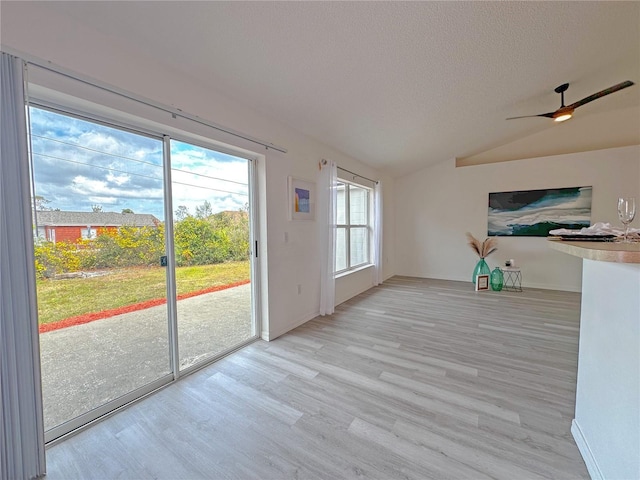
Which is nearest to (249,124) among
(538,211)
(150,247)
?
(150,247)

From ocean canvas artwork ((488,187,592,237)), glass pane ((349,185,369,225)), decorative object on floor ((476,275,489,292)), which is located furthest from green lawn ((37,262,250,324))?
ocean canvas artwork ((488,187,592,237))

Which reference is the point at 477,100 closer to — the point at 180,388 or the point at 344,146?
the point at 344,146

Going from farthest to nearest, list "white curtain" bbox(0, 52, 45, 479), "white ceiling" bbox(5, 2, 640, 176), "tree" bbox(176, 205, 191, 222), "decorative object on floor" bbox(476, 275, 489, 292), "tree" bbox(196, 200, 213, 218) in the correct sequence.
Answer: "decorative object on floor" bbox(476, 275, 489, 292) < "tree" bbox(196, 200, 213, 218) < "tree" bbox(176, 205, 191, 222) < "white ceiling" bbox(5, 2, 640, 176) < "white curtain" bbox(0, 52, 45, 479)

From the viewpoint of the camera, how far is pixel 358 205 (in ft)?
16.6

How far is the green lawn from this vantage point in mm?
1543

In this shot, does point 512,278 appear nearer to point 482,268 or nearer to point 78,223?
point 482,268

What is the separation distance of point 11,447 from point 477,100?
15.3 feet

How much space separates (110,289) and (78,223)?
48 centimetres

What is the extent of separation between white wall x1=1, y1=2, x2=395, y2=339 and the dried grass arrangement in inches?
96.2

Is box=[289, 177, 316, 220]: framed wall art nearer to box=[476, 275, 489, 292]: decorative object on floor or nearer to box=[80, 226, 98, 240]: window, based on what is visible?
box=[80, 226, 98, 240]: window

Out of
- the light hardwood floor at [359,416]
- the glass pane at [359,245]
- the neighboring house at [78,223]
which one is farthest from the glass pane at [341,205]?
the neighboring house at [78,223]

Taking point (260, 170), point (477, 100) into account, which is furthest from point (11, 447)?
point (477, 100)

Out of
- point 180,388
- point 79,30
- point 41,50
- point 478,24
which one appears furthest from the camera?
point 180,388

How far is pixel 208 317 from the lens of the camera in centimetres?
251
